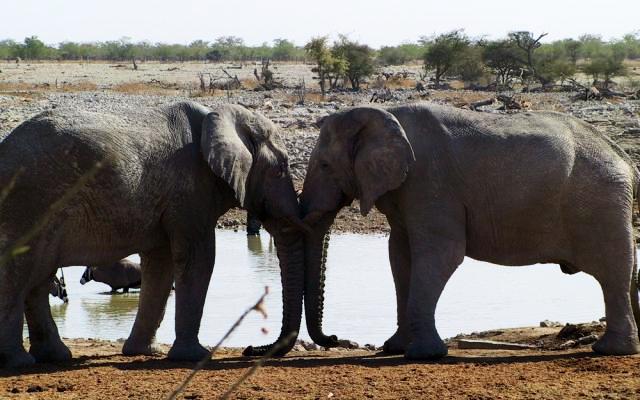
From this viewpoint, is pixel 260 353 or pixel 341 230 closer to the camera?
pixel 260 353

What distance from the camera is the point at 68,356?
9438 millimetres

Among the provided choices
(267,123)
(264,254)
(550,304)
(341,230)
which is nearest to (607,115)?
(341,230)

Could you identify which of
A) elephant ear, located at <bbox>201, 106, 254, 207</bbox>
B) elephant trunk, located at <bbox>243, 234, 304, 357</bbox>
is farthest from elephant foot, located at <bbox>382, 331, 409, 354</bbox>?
elephant ear, located at <bbox>201, 106, 254, 207</bbox>

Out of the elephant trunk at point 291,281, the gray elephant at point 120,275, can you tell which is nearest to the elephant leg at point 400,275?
the elephant trunk at point 291,281

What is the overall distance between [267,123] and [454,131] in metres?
1.48

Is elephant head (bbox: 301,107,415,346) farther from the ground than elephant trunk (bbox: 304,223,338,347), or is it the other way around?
elephant head (bbox: 301,107,415,346)

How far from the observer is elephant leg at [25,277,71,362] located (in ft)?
30.5

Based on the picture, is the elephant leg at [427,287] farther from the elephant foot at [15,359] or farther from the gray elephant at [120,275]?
the gray elephant at [120,275]

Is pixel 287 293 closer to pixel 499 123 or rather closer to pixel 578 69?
pixel 499 123

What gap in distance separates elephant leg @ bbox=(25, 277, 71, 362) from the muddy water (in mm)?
3019

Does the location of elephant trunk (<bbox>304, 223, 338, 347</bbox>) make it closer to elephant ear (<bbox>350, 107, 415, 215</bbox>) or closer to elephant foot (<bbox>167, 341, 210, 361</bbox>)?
elephant ear (<bbox>350, 107, 415, 215</bbox>)

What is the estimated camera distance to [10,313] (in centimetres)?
875

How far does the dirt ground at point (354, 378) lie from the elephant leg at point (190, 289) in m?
0.16

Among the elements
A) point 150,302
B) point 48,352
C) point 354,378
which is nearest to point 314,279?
point 150,302
